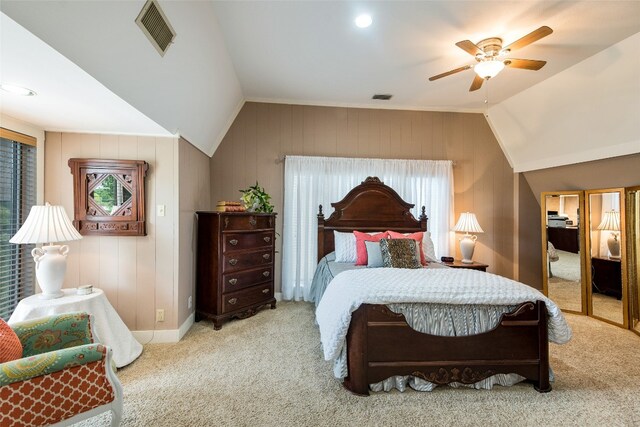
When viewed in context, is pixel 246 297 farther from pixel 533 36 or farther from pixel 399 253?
pixel 533 36

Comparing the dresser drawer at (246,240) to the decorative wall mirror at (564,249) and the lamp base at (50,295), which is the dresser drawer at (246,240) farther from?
the decorative wall mirror at (564,249)

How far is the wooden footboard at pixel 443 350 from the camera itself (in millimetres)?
1969

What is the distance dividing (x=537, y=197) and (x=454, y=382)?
3624mm

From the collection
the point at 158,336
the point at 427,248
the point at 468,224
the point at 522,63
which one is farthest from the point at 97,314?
the point at 468,224

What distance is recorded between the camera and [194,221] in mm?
3256

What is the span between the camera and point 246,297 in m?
3.34

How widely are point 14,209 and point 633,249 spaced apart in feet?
20.4

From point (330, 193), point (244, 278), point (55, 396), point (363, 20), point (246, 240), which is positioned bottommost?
point (55, 396)

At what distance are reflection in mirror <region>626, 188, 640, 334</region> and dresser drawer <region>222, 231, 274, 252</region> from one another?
13.7 feet

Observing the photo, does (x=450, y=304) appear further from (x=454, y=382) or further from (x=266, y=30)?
(x=266, y=30)

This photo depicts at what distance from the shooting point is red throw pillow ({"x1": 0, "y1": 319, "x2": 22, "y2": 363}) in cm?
142

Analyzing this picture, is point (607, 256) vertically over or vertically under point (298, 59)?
under

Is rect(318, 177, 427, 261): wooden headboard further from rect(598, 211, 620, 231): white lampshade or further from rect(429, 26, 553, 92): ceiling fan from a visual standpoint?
rect(598, 211, 620, 231): white lampshade

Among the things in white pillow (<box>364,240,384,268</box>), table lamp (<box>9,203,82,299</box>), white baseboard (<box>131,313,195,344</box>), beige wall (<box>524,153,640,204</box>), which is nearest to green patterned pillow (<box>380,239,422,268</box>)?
white pillow (<box>364,240,384,268</box>)
